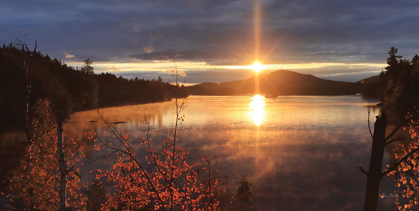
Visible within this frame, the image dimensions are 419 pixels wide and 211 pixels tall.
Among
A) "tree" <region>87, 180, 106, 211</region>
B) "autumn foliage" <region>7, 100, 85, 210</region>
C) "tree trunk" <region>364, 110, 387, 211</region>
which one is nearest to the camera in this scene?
"tree trunk" <region>364, 110, 387, 211</region>

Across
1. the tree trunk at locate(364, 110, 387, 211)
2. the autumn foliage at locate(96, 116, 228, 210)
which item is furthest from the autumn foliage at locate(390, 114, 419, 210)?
the autumn foliage at locate(96, 116, 228, 210)

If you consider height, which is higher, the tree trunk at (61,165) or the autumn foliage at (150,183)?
the tree trunk at (61,165)

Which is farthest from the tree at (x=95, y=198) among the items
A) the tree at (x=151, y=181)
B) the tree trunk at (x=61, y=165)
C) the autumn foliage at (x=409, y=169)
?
the autumn foliage at (x=409, y=169)

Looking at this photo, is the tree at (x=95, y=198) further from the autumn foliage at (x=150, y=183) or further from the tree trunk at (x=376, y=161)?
the tree trunk at (x=376, y=161)

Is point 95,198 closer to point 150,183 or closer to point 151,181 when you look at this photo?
point 151,181

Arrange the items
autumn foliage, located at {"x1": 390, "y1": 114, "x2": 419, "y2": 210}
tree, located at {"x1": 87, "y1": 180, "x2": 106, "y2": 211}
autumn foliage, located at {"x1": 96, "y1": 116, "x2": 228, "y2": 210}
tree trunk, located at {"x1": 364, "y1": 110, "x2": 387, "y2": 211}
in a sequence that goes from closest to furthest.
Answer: tree trunk, located at {"x1": 364, "y1": 110, "x2": 387, "y2": 211}, autumn foliage, located at {"x1": 390, "y1": 114, "x2": 419, "y2": 210}, autumn foliage, located at {"x1": 96, "y1": 116, "x2": 228, "y2": 210}, tree, located at {"x1": 87, "y1": 180, "x2": 106, "y2": 211}

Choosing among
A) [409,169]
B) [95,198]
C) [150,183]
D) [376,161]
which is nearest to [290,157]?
[95,198]

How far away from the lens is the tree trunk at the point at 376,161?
10.8 metres

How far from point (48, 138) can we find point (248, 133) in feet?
282

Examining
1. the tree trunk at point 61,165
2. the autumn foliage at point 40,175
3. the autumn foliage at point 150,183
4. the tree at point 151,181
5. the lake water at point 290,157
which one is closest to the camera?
the tree trunk at point 61,165

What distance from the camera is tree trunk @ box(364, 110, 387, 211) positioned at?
35.3ft

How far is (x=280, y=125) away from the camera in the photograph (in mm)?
135875

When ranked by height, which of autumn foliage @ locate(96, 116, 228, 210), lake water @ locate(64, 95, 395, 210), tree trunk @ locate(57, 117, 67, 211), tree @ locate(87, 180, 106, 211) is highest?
tree trunk @ locate(57, 117, 67, 211)

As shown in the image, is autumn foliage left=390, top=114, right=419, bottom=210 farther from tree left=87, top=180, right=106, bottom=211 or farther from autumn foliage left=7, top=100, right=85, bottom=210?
tree left=87, top=180, right=106, bottom=211
